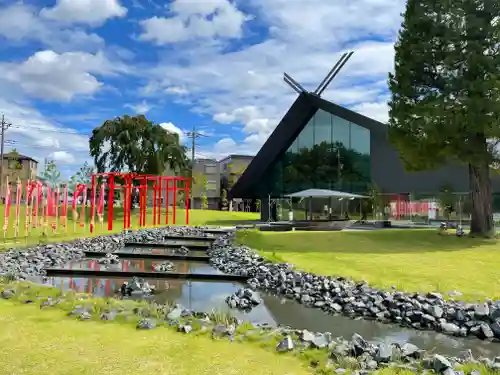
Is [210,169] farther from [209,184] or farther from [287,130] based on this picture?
[287,130]

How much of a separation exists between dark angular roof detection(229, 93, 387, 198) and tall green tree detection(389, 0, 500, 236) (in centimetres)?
887

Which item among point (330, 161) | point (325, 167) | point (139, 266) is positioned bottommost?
point (139, 266)

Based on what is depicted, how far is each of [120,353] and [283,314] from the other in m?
3.36

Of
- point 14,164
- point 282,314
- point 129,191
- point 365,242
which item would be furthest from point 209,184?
point 282,314

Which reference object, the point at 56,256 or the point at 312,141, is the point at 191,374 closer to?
the point at 56,256

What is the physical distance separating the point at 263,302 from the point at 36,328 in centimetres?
385

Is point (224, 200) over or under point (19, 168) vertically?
under

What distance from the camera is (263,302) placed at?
25.6 ft

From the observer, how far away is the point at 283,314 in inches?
275

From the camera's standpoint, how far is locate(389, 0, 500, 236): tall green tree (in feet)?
47.7

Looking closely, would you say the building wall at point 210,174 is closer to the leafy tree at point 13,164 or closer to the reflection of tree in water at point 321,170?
the leafy tree at point 13,164

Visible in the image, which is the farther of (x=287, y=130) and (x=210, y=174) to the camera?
(x=210, y=174)

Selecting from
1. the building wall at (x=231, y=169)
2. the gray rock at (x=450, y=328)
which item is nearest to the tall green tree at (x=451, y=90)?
the gray rock at (x=450, y=328)

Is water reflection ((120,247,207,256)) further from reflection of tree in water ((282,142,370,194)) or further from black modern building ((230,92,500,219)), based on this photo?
reflection of tree in water ((282,142,370,194))
